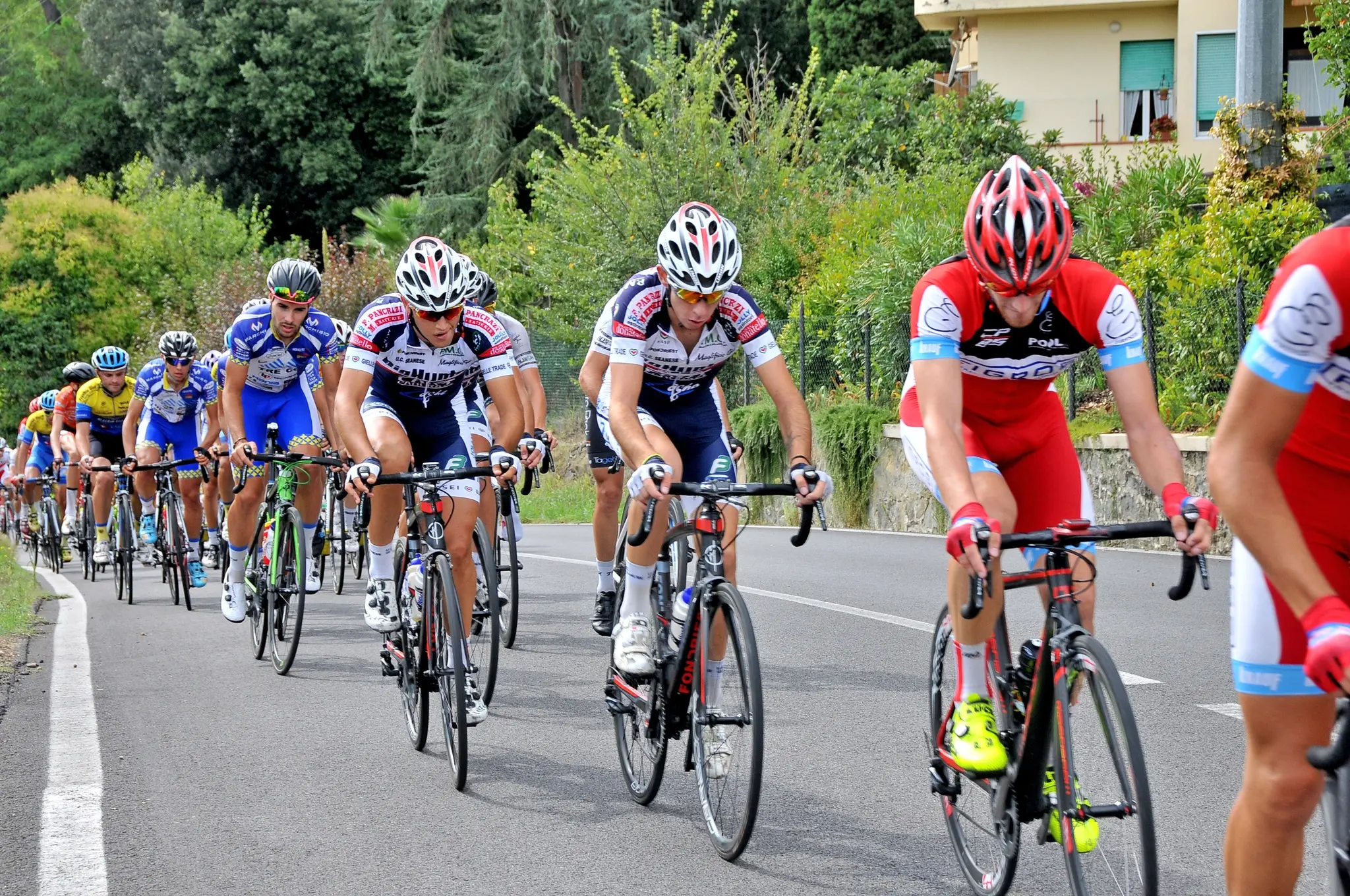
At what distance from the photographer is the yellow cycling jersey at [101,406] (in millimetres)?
15852

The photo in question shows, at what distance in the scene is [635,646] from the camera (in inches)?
236

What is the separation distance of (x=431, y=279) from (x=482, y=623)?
206 cm

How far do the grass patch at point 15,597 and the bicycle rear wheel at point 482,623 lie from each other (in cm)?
426

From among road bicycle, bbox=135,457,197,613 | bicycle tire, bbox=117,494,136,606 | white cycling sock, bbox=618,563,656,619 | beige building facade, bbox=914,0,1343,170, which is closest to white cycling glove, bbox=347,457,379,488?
white cycling sock, bbox=618,563,656,619

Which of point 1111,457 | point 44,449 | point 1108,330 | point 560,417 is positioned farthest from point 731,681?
point 560,417

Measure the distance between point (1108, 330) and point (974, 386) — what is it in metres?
0.53

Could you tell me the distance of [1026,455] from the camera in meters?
5.22

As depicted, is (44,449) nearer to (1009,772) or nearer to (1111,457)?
(1111,457)

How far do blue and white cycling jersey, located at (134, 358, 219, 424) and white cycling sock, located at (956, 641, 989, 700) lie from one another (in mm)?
10212

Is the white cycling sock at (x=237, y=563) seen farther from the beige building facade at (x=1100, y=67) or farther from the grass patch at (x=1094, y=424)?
the beige building facade at (x=1100, y=67)

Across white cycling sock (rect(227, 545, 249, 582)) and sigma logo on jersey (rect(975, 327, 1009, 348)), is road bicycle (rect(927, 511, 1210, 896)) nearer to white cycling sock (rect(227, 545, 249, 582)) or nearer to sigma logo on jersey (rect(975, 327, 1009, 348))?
sigma logo on jersey (rect(975, 327, 1009, 348))

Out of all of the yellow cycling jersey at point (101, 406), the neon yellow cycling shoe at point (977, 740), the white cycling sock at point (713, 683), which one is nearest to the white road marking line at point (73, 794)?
the white cycling sock at point (713, 683)

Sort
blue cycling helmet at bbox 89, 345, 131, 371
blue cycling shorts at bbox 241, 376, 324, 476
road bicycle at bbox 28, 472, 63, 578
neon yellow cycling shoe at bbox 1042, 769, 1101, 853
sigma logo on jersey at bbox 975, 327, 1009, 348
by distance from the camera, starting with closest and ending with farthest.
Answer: neon yellow cycling shoe at bbox 1042, 769, 1101, 853 → sigma logo on jersey at bbox 975, 327, 1009, 348 → blue cycling shorts at bbox 241, 376, 324, 476 → blue cycling helmet at bbox 89, 345, 131, 371 → road bicycle at bbox 28, 472, 63, 578

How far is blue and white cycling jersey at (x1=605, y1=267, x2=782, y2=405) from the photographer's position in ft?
21.0
